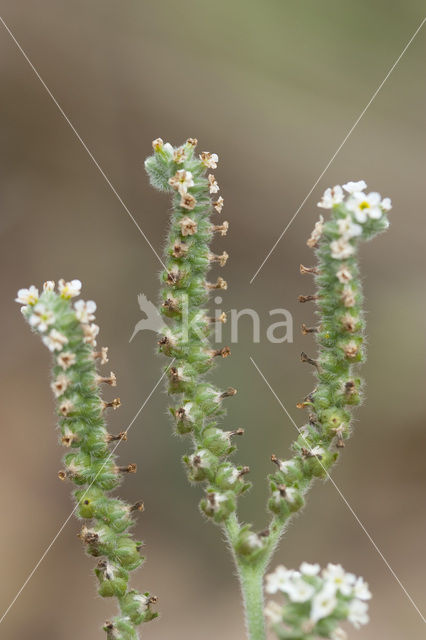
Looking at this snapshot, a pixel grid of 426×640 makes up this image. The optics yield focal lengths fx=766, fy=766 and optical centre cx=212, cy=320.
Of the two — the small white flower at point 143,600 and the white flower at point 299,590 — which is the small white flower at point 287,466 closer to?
Result: the white flower at point 299,590

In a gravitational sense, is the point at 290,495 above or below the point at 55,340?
above

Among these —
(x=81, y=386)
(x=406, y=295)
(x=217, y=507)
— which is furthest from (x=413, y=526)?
(x=81, y=386)

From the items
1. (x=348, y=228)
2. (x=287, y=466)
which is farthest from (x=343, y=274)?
(x=287, y=466)

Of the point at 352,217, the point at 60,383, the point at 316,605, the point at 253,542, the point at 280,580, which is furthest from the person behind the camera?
the point at 253,542

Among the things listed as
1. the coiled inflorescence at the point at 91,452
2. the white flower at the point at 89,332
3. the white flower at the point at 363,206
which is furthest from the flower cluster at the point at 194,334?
the white flower at the point at 363,206

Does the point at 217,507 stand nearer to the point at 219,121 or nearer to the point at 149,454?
the point at 149,454

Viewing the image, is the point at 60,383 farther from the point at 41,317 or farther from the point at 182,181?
the point at 182,181
